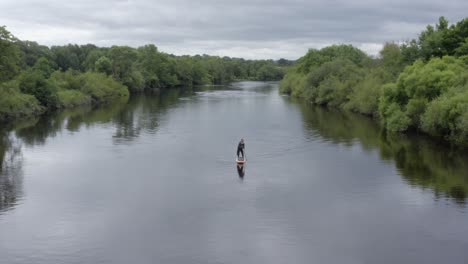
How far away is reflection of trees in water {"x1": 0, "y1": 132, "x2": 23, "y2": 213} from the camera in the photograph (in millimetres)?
28828

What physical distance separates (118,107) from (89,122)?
2311 centimetres

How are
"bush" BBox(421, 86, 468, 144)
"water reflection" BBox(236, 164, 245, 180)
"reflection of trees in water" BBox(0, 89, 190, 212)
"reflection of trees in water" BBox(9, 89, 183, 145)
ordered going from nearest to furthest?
"reflection of trees in water" BBox(0, 89, 190, 212) < "water reflection" BBox(236, 164, 245, 180) < "bush" BBox(421, 86, 468, 144) < "reflection of trees in water" BBox(9, 89, 183, 145)

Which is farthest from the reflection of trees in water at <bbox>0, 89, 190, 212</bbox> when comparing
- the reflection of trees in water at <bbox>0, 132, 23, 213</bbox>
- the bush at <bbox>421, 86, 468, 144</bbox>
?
the bush at <bbox>421, 86, 468, 144</bbox>

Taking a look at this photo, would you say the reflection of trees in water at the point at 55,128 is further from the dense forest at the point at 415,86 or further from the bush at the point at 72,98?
the dense forest at the point at 415,86

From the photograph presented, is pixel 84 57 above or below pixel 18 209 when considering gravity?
above

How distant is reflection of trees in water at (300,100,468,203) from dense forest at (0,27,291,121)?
35.7 metres

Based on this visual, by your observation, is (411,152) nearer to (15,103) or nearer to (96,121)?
(96,121)

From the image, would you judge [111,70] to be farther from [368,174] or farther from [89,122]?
[368,174]

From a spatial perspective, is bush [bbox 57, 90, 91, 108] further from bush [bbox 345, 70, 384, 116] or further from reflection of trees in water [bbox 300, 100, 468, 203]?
bush [bbox 345, 70, 384, 116]

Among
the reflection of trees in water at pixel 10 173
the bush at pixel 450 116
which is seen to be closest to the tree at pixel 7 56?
the reflection of trees in water at pixel 10 173

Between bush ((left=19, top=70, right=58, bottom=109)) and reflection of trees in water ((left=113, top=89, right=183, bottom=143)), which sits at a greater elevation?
bush ((left=19, top=70, right=58, bottom=109))

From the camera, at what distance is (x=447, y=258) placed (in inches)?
832

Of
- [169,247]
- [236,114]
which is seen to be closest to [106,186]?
[169,247]

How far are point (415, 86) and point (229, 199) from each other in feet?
105
